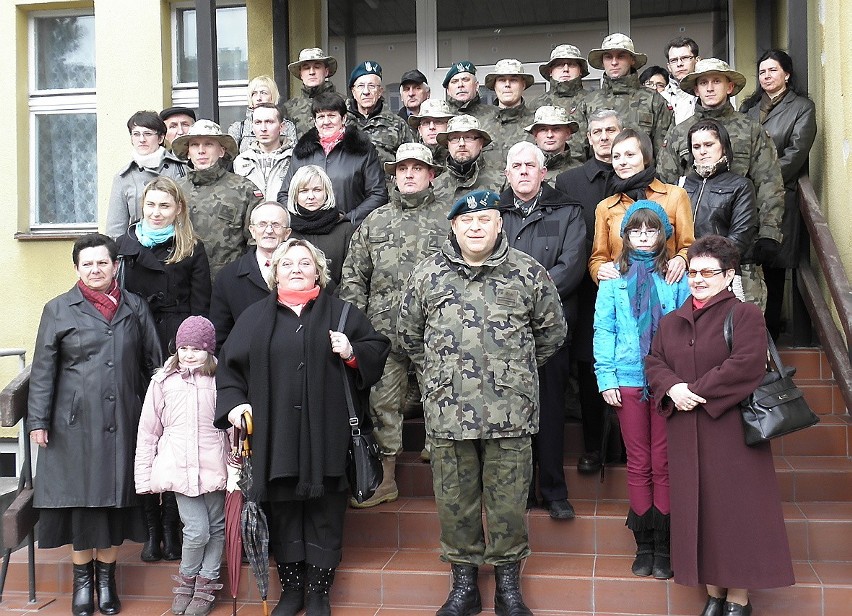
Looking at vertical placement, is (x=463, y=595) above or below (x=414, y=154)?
below

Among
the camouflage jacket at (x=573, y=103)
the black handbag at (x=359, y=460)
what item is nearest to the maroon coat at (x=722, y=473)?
the black handbag at (x=359, y=460)

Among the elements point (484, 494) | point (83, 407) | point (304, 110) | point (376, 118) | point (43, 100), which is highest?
point (43, 100)

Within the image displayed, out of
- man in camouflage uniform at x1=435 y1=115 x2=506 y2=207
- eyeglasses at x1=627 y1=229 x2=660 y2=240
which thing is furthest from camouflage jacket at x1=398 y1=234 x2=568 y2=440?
man in camouflage uniform at x1=435 y1=115 x2=506 y2=207

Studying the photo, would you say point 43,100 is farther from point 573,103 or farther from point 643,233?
point 643,233

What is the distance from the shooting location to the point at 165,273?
511 cm

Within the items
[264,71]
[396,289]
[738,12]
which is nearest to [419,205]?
[396,289]

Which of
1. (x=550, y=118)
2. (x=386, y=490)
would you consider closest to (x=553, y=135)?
(x=550, y=118)

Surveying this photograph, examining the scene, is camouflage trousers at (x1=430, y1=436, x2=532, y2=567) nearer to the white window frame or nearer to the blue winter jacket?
the blue winter jacket

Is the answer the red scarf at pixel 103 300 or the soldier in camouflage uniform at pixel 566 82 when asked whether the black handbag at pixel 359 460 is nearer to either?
the red scarf at pixel 103 300

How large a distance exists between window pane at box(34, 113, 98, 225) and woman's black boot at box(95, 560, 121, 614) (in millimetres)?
4788

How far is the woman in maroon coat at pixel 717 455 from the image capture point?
4023 mm

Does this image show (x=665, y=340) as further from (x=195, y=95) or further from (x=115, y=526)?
(x=195, y=95)

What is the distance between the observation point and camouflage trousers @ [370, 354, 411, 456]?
16.9 ft

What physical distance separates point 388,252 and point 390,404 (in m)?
0.81
